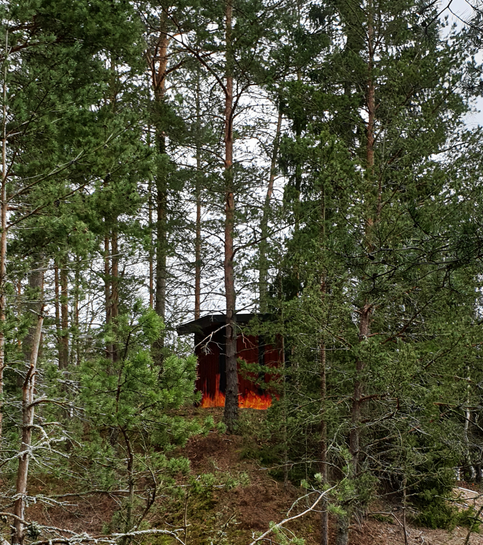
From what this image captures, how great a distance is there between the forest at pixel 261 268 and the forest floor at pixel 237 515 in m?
0.07

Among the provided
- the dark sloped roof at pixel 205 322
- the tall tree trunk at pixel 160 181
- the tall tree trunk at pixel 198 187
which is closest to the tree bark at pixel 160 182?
the tall tree trunk at pixel 160 181

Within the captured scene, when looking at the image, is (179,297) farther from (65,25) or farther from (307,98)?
(65,25)

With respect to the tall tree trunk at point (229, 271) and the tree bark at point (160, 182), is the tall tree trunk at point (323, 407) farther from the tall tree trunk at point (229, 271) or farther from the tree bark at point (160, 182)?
the tree bark at point (160, 182)

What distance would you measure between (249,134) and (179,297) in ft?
22.1

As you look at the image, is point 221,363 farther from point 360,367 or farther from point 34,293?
point 34,293

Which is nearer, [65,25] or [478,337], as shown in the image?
[478,337]

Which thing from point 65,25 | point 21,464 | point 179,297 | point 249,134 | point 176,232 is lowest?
point 21,464

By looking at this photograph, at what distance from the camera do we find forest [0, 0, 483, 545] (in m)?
5.04

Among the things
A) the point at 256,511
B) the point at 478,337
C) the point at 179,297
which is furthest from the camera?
the point at 179,297

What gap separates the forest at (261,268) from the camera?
5035mm

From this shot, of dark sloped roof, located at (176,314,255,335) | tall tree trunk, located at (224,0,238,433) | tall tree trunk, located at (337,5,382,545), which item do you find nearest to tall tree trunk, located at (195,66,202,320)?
tall tree trunk, located at (224,0,238,433)

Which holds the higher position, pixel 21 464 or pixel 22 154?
pixel 22 154

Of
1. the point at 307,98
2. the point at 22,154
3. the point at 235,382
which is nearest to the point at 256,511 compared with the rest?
the point at 235,382

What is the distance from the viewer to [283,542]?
14.1 ft
